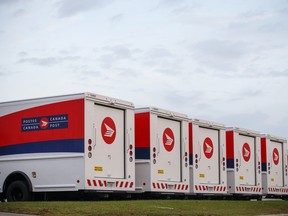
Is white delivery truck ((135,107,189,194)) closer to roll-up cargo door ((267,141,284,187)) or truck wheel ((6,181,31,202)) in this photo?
truck wheel ((6,181,31,202))

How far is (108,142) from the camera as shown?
21.2 m

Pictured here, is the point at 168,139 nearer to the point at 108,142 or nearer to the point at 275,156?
the point at 108,142

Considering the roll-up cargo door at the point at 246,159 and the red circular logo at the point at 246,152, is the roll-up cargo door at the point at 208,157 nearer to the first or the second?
the roll-up cargo door at the point at 246,159

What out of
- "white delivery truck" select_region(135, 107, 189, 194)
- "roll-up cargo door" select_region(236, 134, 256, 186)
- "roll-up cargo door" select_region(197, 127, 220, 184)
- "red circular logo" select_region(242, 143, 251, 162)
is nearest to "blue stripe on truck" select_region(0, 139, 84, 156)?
"white delivery truck" select_region(135, 107, 189, 194)

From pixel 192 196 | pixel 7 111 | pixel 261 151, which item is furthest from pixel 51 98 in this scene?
pixel 261 151

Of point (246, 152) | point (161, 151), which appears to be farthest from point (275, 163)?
point (161, 151)

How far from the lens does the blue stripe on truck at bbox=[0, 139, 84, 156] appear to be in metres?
20.0

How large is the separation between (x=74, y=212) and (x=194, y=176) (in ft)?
34.4

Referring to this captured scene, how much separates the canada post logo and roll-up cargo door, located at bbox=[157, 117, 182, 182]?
458cm

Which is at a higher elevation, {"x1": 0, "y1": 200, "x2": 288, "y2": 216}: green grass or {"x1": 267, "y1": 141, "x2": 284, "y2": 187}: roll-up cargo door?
{"x1": 267, "y1": 141, "x2": 284, "y2": 187}: roll-up cargo door

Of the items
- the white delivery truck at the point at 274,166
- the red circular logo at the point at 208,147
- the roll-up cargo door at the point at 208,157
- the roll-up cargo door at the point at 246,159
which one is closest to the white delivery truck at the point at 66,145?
the roll-up cargo door at the point at 208,157

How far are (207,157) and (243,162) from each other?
358cm

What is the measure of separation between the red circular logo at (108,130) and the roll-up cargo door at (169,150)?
2.77m

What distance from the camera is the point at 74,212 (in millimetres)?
16203
